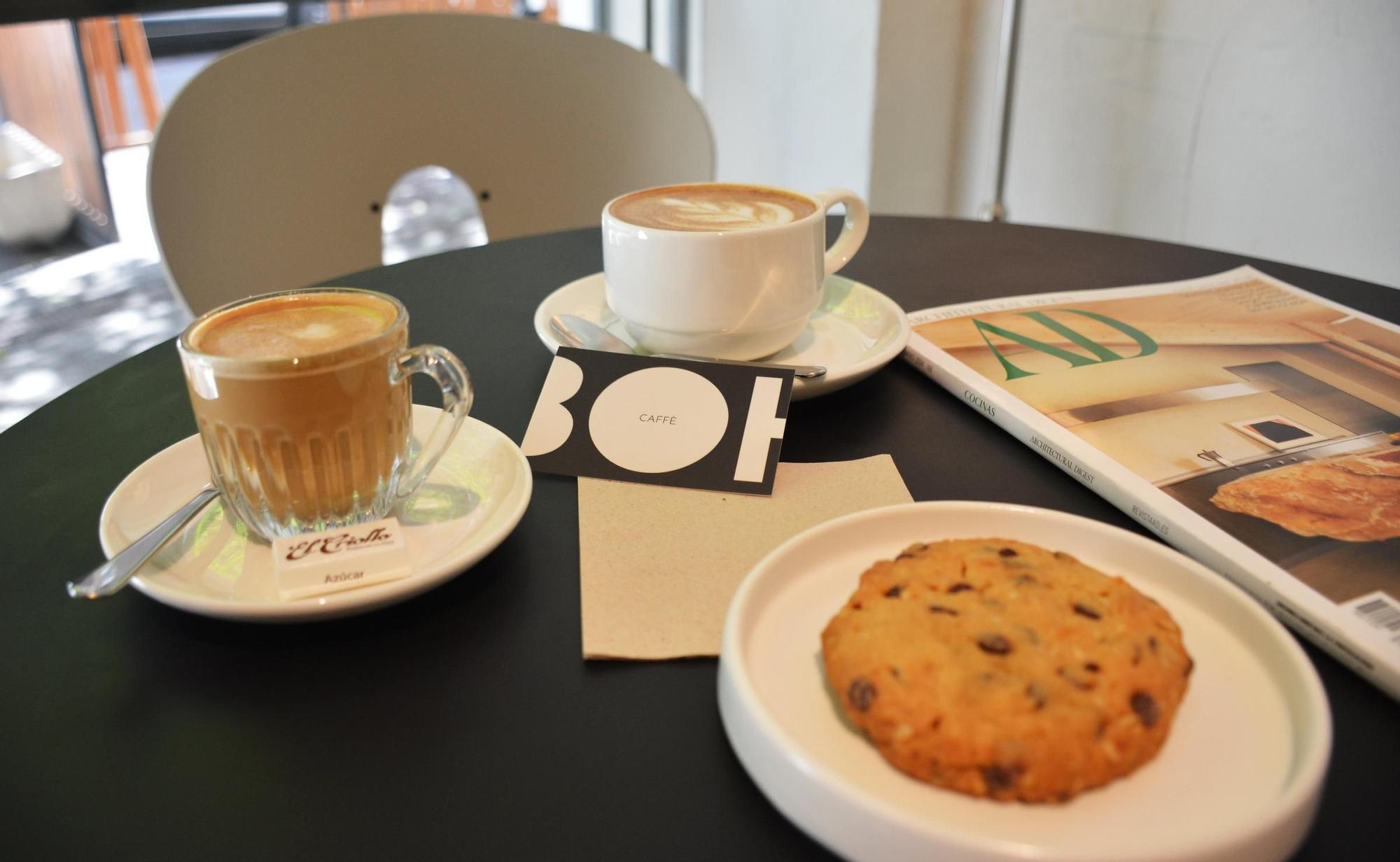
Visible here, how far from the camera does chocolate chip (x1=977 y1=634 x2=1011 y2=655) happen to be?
37 centimetres

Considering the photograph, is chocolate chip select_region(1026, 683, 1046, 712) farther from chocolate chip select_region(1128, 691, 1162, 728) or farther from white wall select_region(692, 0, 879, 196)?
white wall select_region(692, 0, 879, 196)

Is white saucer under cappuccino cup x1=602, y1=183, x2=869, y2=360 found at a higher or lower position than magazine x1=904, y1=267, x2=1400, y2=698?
higher

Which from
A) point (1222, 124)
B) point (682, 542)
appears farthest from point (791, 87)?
point (682, 542)

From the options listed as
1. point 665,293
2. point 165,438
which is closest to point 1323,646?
point 665,293

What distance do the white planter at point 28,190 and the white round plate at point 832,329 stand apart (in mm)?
1983

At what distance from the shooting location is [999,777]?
0.33 m

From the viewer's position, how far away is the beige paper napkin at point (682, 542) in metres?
0.46

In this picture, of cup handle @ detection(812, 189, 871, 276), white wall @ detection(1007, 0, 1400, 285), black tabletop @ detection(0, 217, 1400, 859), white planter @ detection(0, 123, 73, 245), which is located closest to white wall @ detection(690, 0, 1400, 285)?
white wall @ detection(1007, 0, 1400, 285)

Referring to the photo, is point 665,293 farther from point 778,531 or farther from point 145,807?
point 145,807

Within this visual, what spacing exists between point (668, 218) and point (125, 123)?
6.58ft

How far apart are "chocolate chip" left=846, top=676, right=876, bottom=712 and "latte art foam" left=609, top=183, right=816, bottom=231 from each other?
39 cm

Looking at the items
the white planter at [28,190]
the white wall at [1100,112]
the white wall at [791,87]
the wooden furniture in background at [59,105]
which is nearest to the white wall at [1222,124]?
the white wall at [1100,112]

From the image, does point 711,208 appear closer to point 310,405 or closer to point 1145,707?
point 310,405

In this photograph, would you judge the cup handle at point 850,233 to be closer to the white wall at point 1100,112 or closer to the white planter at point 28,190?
the white wall at point 1100,112
